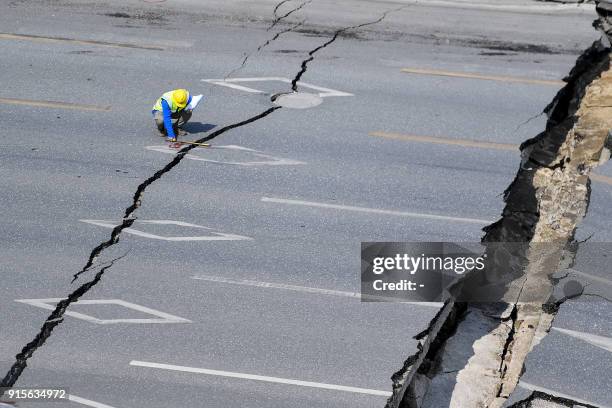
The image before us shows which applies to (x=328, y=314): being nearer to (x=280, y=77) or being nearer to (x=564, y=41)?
(x=280, y=77)

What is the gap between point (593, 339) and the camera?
32.0ft

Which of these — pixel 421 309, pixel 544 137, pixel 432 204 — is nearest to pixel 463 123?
pixel 544 137

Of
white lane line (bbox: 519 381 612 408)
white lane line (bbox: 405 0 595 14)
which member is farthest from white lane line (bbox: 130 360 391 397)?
white lane line (bbox: 405 0 595 14)

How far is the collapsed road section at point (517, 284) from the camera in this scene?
9.16 metres

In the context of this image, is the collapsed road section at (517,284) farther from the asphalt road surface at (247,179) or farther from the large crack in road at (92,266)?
the large crack in road at (92,266)

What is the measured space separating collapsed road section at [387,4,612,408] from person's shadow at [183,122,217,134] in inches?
199

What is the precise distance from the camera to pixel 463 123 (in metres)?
14.1

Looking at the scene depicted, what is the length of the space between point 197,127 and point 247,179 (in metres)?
1.99

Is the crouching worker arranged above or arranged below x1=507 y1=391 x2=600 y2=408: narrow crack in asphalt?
above

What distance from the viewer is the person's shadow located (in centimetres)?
1398

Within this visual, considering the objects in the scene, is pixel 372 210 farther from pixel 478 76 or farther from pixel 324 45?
pixel 324 45

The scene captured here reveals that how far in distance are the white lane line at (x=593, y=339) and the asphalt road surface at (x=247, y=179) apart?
165 centimetres

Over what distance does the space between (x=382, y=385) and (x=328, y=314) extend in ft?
4.32

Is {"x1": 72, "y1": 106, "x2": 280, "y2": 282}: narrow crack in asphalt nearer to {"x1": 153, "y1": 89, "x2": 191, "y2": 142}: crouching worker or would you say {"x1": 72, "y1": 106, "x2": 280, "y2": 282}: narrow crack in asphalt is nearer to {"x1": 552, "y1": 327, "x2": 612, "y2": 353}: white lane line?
{"x1": 153, "y1": 89, "x2": 191, "y2": 142}: crouching worker
